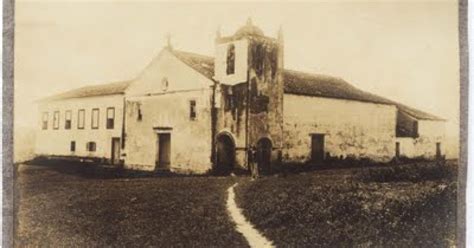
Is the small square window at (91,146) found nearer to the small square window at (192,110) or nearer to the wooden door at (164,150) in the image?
the wooden door at (164,150)

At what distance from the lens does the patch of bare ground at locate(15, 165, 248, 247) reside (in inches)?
160

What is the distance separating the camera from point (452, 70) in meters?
4.38

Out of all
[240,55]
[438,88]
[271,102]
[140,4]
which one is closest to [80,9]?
[140,4]

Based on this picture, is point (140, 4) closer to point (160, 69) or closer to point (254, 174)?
point (160, 69)

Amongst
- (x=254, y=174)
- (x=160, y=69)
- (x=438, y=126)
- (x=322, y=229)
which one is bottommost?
(x=322, y=229)

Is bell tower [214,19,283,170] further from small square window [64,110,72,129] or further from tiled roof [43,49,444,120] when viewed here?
small square window [64,110,72,129]

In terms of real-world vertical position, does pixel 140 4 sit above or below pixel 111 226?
above

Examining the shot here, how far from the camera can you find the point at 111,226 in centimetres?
408

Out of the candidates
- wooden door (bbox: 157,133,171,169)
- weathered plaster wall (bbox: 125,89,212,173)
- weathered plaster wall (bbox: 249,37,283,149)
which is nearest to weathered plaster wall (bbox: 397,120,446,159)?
weathered plaster wall (bbox: 249,37,283,149)

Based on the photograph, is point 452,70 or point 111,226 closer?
point 111,226

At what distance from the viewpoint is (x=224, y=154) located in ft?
13.8

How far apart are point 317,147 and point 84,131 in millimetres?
1508

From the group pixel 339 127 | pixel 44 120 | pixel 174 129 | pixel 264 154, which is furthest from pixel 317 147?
pixel 44 120

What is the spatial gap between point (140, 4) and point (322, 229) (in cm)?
181
